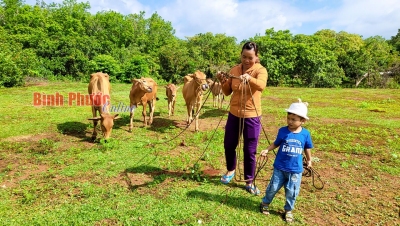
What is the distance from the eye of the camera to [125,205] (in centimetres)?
405

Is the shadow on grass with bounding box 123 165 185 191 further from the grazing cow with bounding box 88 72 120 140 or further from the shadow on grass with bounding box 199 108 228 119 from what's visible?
the shadow on grass with bounding box 199 108 228 119

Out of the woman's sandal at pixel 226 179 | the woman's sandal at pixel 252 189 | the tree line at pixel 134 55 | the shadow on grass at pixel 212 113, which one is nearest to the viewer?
the woman's sandal at pixel 252 189

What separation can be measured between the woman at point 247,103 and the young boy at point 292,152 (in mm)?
611

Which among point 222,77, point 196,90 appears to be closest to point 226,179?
point 222,77

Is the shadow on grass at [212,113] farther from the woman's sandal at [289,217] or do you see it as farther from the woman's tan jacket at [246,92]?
the woman's sandal at [289,217]

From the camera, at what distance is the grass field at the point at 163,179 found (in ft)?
12.6

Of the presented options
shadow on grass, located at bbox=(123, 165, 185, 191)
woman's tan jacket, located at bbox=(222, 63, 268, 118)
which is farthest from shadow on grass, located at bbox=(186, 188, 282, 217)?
woman's tan jacket, located at bbox=(222, 63, 268, 118)

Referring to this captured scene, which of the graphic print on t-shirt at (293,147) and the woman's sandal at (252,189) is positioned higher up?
the graphic print on t-shirt at (293,147)

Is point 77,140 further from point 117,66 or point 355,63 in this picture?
point 355,63

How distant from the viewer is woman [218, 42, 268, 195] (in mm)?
4004

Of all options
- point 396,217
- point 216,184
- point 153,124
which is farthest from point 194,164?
point 153,124

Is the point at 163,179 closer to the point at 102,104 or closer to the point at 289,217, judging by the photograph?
the point at 289,217

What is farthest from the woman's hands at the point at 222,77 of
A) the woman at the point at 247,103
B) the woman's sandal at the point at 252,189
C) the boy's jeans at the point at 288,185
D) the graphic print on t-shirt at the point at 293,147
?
the woman's sandal at the point at 252,189

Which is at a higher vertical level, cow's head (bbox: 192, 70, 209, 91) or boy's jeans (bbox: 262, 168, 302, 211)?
cow's head (bbox: 192, 70, 209, 91)
